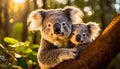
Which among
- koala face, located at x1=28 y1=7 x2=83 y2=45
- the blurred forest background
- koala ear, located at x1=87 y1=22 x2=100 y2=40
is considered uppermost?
koala face, located at x1=28 y1=7 x2=83 y2=45

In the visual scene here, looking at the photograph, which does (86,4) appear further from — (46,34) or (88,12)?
(46,34)

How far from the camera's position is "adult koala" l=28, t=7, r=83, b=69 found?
348 cm

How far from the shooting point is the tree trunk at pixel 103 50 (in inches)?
121

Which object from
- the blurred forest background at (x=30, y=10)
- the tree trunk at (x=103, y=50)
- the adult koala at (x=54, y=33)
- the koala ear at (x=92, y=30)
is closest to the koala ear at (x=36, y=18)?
the adult koala at (x=54, y=33)

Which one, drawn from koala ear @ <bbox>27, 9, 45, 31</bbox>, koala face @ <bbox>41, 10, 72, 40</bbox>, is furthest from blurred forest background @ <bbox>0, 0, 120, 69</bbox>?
koala face @ <bbox>41, 10, 72, 40</bbox>

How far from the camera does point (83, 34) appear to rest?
3654 millimetres

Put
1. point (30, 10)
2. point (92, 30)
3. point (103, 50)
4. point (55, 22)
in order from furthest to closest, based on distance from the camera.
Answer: point (30, 10), point (92, 30), point (55, 22), point (103, 50)

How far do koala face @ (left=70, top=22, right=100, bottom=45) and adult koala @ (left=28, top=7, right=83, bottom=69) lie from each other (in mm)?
64

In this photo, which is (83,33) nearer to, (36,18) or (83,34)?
(83,34)

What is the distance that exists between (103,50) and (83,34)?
563 mm

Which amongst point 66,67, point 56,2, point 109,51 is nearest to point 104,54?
point 109,51

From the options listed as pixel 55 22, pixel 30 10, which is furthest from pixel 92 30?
pixel 30 10

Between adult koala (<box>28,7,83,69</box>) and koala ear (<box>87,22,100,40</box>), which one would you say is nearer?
adult koala (<box>28,7,83,69</box>)

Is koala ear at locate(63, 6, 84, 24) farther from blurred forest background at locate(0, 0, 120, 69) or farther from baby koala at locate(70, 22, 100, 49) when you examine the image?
blurred forest background at locate(0, 0, 120, 69)
